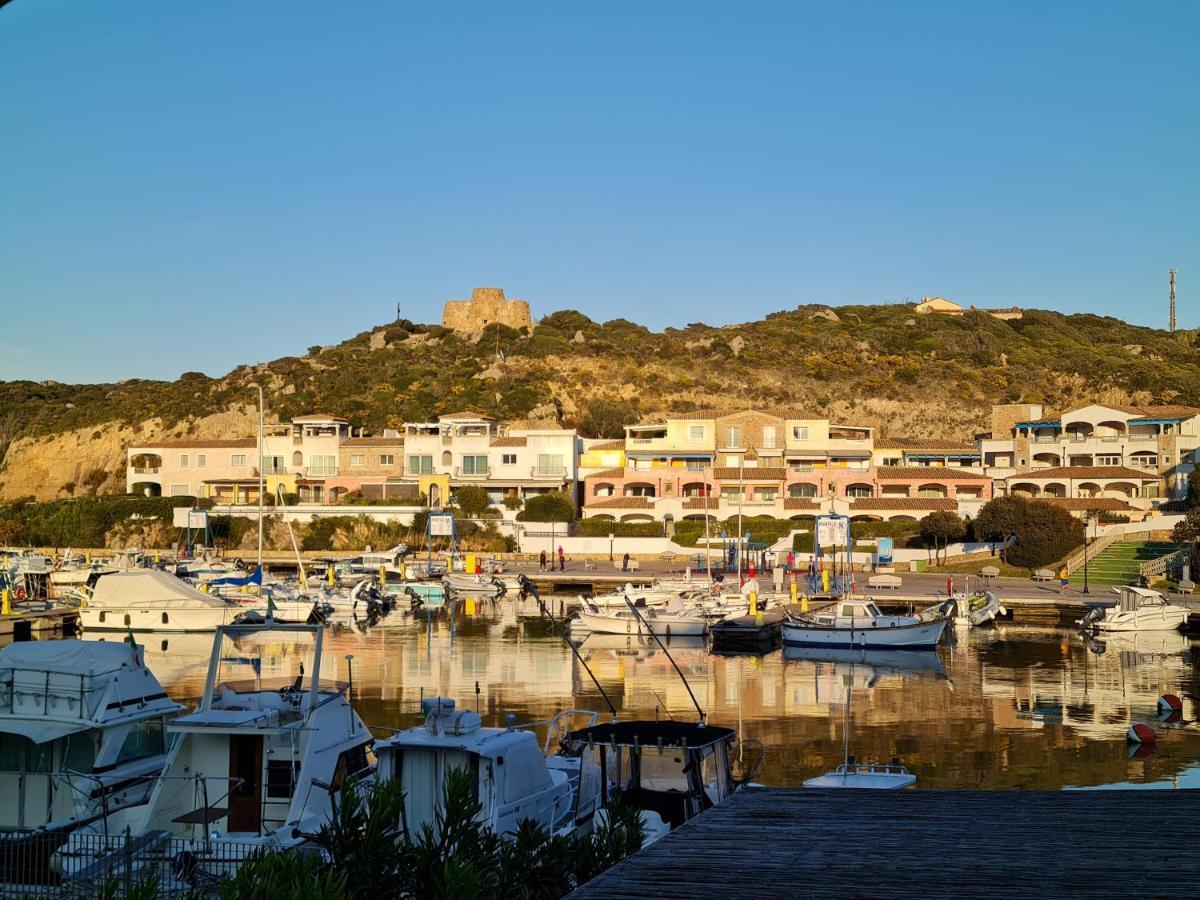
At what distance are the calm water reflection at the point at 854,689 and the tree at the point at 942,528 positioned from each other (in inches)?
798

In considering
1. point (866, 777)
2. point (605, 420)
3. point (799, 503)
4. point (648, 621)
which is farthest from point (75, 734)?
point (605, 420)

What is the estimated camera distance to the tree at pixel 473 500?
268ft

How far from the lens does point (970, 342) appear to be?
13638 cm

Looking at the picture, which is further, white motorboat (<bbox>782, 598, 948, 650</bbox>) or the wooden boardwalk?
white motorboat (<bbox>782, 598, 948, 650</bbox>)

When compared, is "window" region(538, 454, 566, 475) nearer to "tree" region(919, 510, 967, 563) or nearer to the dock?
"tree" region(919, 510, 967, 563)

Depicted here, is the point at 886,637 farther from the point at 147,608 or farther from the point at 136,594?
the point at 136,594

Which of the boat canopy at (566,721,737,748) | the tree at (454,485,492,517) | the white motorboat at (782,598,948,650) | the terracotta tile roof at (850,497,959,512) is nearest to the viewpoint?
the boat canopy at (566,721,737,748)

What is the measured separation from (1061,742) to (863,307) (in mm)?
139270

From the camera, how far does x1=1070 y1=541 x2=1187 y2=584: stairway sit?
60.8 meters

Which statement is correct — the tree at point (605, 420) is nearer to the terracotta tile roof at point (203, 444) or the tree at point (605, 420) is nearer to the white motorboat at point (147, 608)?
the terracotta tile roof at point (203, 444)

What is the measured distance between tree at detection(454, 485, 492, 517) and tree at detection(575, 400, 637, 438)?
746 inches

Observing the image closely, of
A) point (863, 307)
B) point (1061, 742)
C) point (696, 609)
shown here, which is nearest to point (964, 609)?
point (696, 609)

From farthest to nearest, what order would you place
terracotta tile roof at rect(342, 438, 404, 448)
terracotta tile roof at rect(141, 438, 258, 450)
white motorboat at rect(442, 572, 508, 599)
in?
terracotta tile roof at rect(141, 438, 258, 450), terracotta tile roof at rect(342, 438, 404, 448), white motorboat at rect(442, 572, 508, 599)

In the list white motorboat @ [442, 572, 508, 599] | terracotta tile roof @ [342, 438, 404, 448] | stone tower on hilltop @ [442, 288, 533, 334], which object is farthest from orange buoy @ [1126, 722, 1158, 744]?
stone tower on hilltop @ [442, 288, 533, 334]
